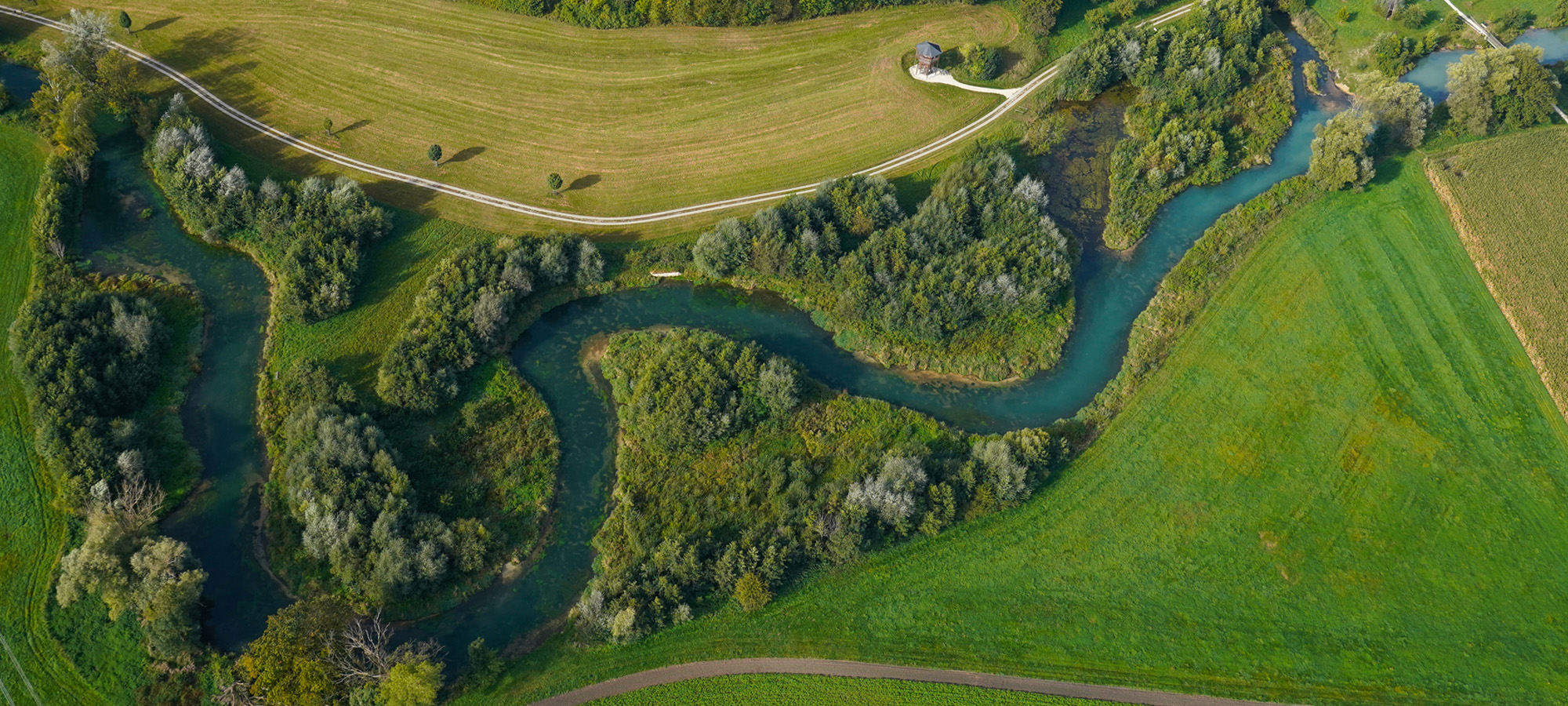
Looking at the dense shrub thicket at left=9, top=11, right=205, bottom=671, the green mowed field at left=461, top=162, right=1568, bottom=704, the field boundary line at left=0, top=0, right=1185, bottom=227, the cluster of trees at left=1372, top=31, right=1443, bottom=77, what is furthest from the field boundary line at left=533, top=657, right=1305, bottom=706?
the cluster of trees at left=1372, top=31, right=1443, bottom=77

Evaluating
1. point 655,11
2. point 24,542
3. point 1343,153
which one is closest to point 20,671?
point 24,542

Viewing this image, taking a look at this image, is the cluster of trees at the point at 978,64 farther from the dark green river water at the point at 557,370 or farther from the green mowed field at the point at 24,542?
the green mowed field at the point at 24,542

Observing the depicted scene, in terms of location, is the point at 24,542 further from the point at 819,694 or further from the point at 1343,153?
the point at 1343,153

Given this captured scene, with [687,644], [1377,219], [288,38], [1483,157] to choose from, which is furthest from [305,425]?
[1483,157]

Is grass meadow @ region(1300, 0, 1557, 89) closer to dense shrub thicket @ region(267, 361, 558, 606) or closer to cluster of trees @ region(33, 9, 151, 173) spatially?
dense shrub thicket @ region(267, 361, 558, 606)

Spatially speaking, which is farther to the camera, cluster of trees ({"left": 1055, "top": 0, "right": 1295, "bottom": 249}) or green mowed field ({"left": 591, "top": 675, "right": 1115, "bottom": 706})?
cluster of trees ({"left": 1055, "top": 0, "right": 1295, "bottom": 249})

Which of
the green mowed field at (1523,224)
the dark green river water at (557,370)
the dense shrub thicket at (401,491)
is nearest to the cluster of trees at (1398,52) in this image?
the green mowed field at (1523,224)
